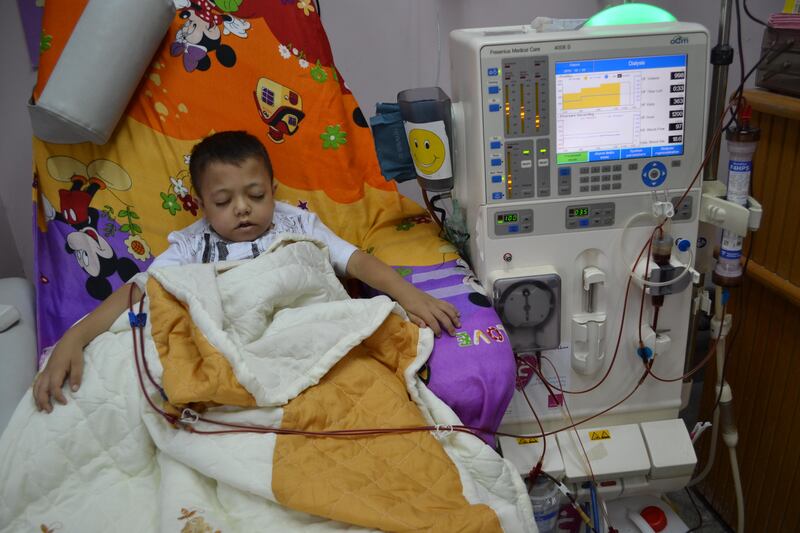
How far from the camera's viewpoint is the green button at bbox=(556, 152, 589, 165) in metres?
1.21

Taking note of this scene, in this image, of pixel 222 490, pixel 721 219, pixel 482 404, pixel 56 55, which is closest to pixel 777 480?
pixel 721 219

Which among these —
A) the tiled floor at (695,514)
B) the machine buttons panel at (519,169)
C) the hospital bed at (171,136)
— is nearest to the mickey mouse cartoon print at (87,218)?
the hospital bed at (171,136)

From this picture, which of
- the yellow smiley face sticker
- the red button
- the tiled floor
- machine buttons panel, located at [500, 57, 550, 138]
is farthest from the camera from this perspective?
the tiled floor

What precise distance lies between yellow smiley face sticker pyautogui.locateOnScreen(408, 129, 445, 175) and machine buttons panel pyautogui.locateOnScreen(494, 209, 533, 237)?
0.21 m

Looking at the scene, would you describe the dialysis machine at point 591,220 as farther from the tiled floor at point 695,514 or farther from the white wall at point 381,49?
the white wall at point 381,49

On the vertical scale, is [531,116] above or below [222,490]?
above

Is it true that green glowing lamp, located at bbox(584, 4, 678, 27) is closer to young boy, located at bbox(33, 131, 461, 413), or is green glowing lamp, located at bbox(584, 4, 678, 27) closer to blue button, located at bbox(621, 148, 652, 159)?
blue button, located at bbox(621, 148, 652, 159)

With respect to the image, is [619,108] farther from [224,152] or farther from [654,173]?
[224,152]

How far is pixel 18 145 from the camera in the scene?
76.9 inches

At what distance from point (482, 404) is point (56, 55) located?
1.26 meters

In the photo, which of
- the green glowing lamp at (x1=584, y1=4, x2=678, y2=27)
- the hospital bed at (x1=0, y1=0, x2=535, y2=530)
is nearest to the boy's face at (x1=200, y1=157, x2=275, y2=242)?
the hospital bed at (x1=0, y1=0, x2=535, y2=530)

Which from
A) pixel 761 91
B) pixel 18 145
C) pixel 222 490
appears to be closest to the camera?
pixel 222 490

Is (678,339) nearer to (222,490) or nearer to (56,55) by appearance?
(222,490)

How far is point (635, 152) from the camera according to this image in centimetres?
122
